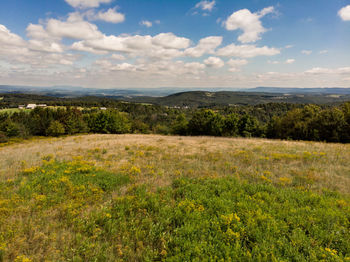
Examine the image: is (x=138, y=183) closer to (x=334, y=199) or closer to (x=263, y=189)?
(x=263, y=189)

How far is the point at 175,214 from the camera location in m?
5.22

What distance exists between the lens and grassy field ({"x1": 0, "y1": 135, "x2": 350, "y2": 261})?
3963mm

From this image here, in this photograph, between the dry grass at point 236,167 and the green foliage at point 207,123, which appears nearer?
the dry grass at point 236,167

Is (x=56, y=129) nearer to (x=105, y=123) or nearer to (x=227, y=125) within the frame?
(x=105, y=123)

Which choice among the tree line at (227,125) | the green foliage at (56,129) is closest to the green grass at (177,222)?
the tree line at (227,125)

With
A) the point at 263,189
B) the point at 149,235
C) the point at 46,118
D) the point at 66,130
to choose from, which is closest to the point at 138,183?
the point at 149,235

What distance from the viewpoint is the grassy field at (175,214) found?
156 inches

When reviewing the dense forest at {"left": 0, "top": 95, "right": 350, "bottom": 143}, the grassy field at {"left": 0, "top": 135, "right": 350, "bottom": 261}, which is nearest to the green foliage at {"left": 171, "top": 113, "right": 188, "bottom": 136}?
the dense forest at {"left": 0, "top": 95, "right": 350, "bottom": 143}

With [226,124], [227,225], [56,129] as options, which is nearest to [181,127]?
[226,124]

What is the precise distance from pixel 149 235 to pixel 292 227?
4179 mm

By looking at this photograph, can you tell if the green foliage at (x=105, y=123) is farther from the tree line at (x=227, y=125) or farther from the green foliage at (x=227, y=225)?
the green foliage at (x=227, y=225)

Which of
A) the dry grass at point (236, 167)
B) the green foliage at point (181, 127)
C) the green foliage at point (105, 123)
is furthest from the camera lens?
the green foliage at point (181, 127)

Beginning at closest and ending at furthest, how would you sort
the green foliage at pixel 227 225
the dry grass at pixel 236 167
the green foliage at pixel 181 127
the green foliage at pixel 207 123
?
the green foliage at pixel 227 225
the dry grass at pixel 236 167
the green foliage at pixel 207 123
the green foliage at pixel 181 127

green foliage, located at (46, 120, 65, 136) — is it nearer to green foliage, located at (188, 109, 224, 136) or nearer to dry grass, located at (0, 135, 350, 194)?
green foliage, located at (188, 109, 224, 136)
